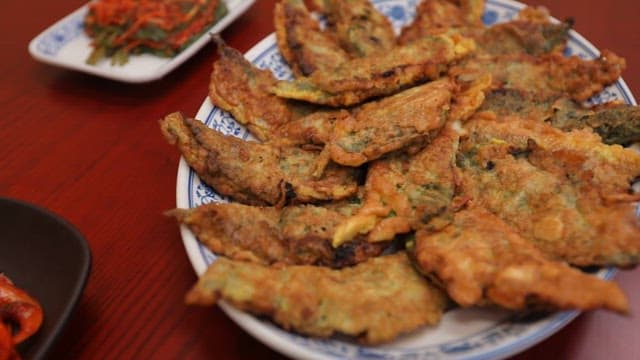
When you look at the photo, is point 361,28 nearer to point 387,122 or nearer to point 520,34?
point 520,34

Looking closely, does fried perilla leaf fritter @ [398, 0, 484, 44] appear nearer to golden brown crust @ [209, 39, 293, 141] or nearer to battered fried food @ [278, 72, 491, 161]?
battered fried food @ [278, 72, 491, 161]

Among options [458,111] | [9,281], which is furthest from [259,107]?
[9,281]

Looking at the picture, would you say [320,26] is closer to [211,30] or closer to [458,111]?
[211,30]

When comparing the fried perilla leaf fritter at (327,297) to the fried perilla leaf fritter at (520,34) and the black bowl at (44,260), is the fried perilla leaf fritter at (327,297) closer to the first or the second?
the black bowl at (44,260)

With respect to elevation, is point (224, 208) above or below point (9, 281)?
above

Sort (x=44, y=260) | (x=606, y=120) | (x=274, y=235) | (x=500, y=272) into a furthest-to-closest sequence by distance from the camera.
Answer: (x=606, y=120)
(x=44, y=260)
(x=274, y=235)
(x=500, y=272)

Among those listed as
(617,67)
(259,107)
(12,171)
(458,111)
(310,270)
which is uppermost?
(617,67)

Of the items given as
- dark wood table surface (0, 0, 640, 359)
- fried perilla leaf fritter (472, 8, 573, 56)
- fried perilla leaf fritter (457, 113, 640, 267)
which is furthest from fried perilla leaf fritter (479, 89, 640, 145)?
dark wood table surface (0, 0, 640, 359)

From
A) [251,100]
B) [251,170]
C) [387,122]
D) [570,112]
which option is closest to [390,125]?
[387,122]
